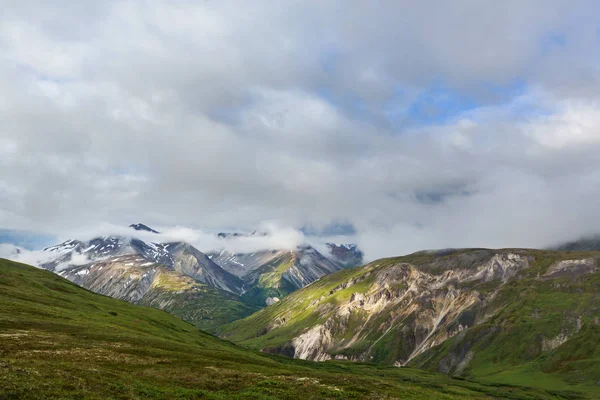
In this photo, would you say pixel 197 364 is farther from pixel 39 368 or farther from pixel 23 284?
pixel 23 284

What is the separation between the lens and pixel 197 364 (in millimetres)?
64812

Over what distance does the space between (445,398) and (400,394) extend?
508 inches

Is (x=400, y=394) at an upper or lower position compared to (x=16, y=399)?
lower

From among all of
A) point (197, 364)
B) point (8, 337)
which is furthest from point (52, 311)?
point (197, 364)

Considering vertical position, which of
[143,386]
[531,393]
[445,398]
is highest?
[143,386]

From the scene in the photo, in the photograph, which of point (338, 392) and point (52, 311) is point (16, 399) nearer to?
point (338, 392)

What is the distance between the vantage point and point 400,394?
59938mm

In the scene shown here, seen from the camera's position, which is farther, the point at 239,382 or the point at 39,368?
the point at 239,382

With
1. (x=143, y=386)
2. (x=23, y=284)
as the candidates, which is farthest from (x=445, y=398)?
(x=23, y=284)

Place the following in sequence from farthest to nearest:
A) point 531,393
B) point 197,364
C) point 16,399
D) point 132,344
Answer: point 531,393 < point 132,344 < point 197,364 < point 16,399

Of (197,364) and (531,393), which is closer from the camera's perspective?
(197,364)

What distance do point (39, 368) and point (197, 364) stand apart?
2560 centimetres

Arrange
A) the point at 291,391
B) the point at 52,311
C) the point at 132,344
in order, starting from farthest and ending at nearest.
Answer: the point at 52,311, the point at 132,344, the point at 291,391

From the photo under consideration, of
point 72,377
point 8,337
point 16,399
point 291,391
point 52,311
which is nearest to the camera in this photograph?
point 16,399
